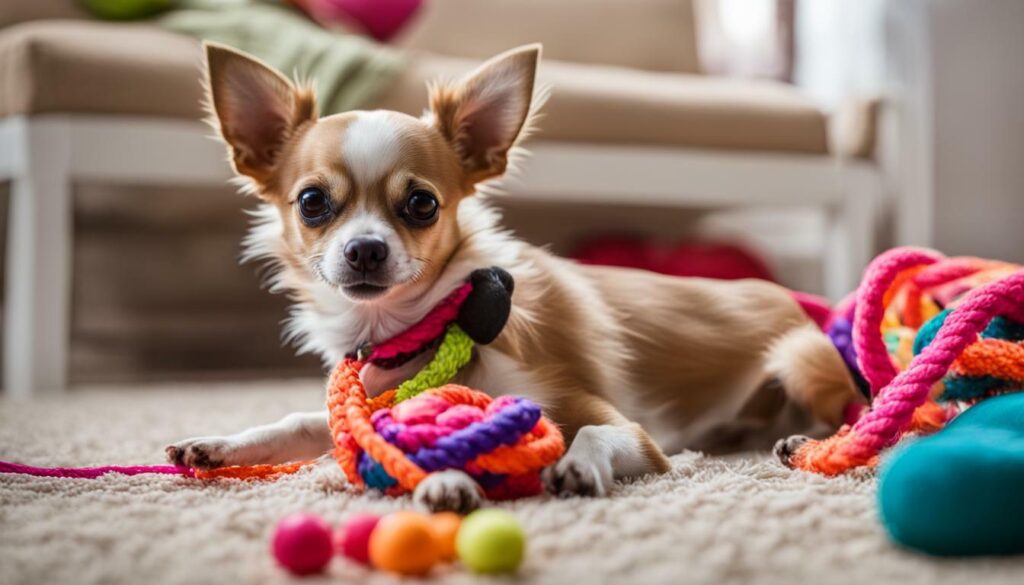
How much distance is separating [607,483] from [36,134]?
1.85m

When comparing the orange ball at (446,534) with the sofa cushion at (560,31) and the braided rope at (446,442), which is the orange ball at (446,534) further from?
the sofa cushion at (560,31)

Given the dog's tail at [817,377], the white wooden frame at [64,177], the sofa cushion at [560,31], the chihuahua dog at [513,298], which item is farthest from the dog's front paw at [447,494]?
the sofa cushion at [560,31]

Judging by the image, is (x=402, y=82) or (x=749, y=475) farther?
(x=402, y=82)

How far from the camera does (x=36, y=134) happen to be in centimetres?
226

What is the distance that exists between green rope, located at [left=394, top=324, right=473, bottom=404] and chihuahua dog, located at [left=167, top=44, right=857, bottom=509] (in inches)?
1.8

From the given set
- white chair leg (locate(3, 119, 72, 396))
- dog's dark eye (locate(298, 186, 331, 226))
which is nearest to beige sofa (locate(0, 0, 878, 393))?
white chair leg (locate(3, 119, 72, 396))

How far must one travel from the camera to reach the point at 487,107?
1.43 metres

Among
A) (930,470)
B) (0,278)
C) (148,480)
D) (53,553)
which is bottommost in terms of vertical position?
(0,278)

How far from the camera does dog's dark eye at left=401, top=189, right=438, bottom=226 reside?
130 cm

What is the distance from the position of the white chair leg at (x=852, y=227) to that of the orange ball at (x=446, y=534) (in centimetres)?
248

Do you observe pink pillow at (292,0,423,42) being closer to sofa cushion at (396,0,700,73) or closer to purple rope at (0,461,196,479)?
sofa cushion at (396,0,700,73)

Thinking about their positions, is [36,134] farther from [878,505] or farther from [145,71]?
[878,505]

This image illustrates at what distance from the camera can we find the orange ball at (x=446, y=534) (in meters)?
0.81

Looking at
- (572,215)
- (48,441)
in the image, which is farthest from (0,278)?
(572,215)
